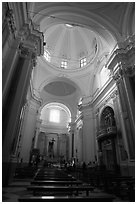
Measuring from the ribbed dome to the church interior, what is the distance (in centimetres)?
14

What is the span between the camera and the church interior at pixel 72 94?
4102 mm

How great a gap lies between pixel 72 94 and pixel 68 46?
803cm

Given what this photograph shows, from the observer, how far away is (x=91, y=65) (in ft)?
54.8

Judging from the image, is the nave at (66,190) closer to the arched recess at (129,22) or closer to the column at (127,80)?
the column at (127,80)

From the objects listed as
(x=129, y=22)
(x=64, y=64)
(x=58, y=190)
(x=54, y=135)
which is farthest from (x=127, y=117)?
(x=54, y=135)

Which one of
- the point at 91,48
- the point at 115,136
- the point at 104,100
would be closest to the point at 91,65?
the point at 91,48

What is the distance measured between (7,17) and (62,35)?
1691 cm

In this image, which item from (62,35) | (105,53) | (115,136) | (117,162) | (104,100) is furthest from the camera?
(62,35)

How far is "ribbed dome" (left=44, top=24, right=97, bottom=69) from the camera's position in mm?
18359

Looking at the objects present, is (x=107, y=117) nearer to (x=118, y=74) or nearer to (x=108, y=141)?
(x=108, y=141)

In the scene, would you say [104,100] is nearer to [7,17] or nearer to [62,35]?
[7,17]

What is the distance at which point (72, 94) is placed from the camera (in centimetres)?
2219

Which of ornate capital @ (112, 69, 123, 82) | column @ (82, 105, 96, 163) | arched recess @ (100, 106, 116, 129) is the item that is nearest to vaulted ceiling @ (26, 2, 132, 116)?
ornate capital @ (112, 69, 123, 82)

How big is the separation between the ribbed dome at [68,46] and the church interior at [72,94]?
14cm
